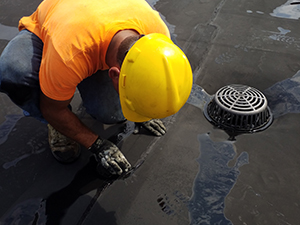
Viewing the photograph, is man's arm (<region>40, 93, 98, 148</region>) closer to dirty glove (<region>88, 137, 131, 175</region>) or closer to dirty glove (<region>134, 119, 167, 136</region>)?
dirty glove (<region>88, 137, 131, 175</region>)

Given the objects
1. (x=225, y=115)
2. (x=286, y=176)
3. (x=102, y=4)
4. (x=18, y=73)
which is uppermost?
(x=102, y=4)

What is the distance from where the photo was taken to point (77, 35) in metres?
1.51

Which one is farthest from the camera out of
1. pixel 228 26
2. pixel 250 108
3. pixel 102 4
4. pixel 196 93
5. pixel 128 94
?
pixel 228 26

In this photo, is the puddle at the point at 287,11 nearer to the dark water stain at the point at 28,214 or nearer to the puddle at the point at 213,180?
the puddle at the point at 213,180

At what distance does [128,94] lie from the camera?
57.2 inches

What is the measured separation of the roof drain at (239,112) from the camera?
219cm

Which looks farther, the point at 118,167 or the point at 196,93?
the point at 196,93

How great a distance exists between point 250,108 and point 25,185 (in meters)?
1.80

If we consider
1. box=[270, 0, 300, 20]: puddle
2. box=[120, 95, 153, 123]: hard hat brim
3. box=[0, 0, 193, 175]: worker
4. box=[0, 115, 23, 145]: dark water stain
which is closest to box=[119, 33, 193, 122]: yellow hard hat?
box=[0, 0, 193, 175]: worker

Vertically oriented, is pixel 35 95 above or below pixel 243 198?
above

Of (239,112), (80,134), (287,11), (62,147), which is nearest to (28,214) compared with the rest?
(62,147)

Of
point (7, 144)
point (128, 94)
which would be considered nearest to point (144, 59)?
point (128, 94)

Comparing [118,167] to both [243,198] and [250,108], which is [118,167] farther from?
[250,108]

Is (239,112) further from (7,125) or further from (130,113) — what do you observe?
(7,125)
